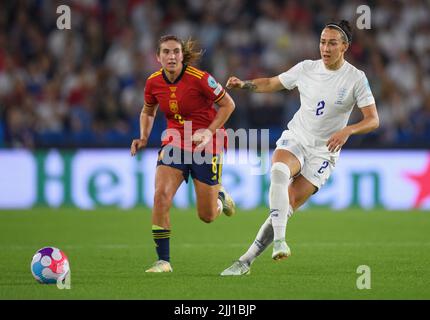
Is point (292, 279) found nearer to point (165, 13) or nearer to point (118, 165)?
point (118, 165)

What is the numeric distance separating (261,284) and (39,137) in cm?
925

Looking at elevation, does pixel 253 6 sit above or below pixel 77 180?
above

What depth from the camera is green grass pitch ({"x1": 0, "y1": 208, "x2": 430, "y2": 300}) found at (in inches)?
304

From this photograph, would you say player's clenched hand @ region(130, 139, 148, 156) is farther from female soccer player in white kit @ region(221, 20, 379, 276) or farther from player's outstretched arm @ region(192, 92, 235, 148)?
female soccer player in white kit @ region(221, 20, 379, 276)

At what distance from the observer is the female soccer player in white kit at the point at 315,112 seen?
8.68m

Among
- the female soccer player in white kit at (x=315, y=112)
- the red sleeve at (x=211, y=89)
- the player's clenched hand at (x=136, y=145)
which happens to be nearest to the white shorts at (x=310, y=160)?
the female soccer player in white kit at (x=315, y=112)

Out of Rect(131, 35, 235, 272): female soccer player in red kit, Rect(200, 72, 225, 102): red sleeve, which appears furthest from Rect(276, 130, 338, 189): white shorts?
Rect(200, 72, 225, 102): red sleeve

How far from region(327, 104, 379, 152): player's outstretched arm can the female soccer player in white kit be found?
19 millimetres

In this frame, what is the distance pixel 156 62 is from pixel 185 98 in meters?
8.89

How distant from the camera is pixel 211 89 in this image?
9.27 m

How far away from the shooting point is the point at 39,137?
16.7 m

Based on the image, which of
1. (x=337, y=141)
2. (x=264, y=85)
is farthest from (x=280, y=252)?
(x=264, y=85)
